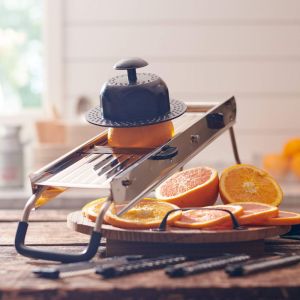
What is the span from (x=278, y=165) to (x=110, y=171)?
1640mm

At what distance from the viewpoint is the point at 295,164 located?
8.61ft

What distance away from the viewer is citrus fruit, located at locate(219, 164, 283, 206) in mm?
1276

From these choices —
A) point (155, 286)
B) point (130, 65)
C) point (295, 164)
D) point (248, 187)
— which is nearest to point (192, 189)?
point (248, 187)

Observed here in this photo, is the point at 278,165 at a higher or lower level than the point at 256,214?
lower

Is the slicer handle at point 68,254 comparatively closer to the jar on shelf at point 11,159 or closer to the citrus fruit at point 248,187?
the citrus fruit at point 248,187

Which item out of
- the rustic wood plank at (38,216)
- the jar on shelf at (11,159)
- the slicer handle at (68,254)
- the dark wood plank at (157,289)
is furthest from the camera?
the jar on shelf at (11,159)

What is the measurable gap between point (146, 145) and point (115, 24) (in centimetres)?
189

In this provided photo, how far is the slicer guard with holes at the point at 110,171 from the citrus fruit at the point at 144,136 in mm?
10

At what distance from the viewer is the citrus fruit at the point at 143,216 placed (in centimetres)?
108

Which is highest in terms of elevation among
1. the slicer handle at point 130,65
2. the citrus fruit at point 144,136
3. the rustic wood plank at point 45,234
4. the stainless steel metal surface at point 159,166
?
the slicer handle at point 130,65

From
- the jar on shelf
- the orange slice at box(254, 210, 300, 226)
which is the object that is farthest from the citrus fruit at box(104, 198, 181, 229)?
the jar on shelf

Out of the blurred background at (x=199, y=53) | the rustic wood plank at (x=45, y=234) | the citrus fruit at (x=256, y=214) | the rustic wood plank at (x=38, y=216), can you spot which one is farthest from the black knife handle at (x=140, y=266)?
the blurred background at (x=199, y=53)

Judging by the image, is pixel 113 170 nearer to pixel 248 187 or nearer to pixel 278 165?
pixel 248 187

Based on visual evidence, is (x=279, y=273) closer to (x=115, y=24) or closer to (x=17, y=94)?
(x=115, y=24)
